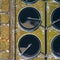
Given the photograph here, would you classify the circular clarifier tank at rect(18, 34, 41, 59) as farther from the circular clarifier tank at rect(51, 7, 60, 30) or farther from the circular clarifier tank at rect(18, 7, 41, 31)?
the circular clarifier tank at rect(51, 7, 60, 30)

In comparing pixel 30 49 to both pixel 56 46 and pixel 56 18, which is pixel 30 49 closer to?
pixel 56 46

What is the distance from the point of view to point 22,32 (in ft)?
14.8

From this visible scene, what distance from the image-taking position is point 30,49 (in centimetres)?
449

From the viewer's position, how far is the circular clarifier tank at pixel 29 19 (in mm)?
4492

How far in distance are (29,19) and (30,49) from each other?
0.23 m

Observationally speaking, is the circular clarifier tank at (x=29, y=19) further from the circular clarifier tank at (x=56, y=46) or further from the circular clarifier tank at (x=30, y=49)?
the circular clarifier tank at (x=56, y=46)

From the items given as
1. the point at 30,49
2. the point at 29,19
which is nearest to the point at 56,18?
the point at 29,19

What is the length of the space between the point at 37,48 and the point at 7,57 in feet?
0.81

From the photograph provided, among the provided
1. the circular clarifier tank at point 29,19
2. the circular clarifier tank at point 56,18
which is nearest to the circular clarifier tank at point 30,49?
the circular clarifier tank at point 29,19

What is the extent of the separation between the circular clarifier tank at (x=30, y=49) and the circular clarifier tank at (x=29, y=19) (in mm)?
70

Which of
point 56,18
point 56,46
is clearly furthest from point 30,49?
point 56,18

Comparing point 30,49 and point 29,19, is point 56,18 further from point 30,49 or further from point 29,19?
point 30,49

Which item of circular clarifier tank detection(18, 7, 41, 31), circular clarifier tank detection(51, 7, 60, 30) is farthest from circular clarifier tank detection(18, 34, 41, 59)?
circular clarifier tank detection(51, 7, 60, 30)

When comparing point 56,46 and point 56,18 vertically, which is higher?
point 56,18
